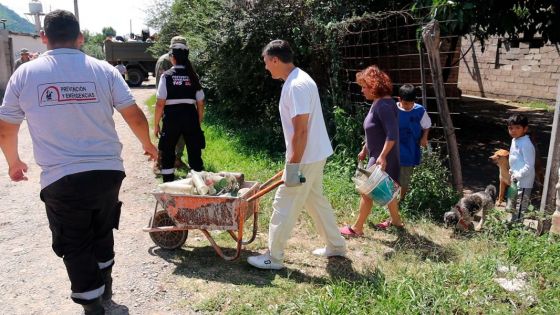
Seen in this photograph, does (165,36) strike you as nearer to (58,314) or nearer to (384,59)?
(384,59)

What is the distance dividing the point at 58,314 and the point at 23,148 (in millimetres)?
7022

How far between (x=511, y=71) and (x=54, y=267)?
15.8 metres

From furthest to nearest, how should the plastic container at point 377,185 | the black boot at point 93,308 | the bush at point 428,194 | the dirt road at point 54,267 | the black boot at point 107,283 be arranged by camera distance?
the bush at point 428,194, the plastic container at point 377,185, the dirt road at point 54,267, the black boot at point 107,283, the black boot at point 93,308

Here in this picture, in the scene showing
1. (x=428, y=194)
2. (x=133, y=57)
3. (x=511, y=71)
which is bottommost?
(x=428, y=194)

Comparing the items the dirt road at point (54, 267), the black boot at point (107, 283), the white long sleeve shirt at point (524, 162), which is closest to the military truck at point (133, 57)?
the dirt road at point (54, 267)

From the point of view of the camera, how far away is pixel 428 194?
5367 millimetres

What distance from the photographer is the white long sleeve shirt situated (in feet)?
15.4

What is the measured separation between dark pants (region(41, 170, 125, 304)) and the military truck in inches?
831

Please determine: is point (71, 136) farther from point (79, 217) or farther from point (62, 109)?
point (79, 217)

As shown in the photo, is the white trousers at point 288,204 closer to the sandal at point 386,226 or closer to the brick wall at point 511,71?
the sandal at point 386,226

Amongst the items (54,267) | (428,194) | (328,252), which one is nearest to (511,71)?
(428,194)

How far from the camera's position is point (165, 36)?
49.2 feet

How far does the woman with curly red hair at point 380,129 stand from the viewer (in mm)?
4418

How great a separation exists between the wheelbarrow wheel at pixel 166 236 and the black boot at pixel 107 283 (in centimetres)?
84
